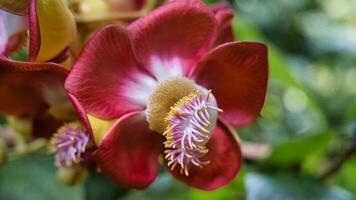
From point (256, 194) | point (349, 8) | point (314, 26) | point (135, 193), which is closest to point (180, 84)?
point (256, 194)

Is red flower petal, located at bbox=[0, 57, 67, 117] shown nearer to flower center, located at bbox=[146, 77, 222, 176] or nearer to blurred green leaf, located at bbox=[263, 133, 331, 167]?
flower center, located at bbox=[146, 77, 222, 176]

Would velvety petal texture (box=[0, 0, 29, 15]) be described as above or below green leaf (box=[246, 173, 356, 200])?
above

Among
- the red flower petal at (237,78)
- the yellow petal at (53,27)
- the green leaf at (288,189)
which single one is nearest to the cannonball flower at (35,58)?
the yellow petal at (53,27)

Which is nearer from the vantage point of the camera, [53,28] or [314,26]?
[53,28]

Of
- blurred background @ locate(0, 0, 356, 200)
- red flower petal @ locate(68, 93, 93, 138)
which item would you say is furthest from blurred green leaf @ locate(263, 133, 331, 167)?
red flower petal @ locate(68, 93, 93, 138)

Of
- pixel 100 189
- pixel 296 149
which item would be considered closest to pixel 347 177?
pixel 296 149

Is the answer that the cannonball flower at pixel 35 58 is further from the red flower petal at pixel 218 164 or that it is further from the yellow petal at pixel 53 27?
the red flower petal at pixel 218 164

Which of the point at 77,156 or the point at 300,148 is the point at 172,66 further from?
the point at 300,148
